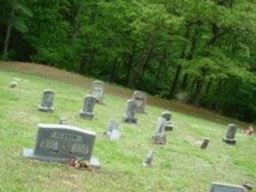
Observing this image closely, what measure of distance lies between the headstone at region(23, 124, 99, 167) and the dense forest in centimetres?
1753

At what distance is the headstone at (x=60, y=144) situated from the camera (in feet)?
40.7

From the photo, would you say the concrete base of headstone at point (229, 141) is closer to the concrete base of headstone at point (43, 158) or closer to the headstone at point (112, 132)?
the headstone at point (112, 132)

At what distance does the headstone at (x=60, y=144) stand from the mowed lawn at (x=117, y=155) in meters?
0.28

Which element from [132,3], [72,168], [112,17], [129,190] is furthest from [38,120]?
[112,17]

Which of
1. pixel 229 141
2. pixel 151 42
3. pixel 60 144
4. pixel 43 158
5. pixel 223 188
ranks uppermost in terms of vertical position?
pixel 151 42

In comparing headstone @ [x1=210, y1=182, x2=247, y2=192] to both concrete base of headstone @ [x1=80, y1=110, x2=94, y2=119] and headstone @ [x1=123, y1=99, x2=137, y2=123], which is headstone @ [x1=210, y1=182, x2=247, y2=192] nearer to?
concrete base of headstone @ [x1=80, y1=110, x2=94, y2=119]

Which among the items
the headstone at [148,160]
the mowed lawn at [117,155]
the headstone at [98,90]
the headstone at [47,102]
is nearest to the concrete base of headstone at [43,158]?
the mowed lawn at [117,155]

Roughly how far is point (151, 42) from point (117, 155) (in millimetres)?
20508

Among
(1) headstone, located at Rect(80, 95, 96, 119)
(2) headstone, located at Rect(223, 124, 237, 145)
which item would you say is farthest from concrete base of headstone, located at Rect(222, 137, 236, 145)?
(1) headstone, located at Rect(80, 95, 96, 119)

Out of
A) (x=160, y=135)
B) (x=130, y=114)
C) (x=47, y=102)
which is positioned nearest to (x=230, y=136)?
(x=130, y=114)

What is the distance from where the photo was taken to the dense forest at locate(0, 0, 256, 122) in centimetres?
2986

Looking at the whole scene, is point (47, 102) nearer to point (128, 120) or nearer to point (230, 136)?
point (128, 120)

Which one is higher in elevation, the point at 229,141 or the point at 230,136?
the point at 230,136

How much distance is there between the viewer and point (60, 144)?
1247 cm
